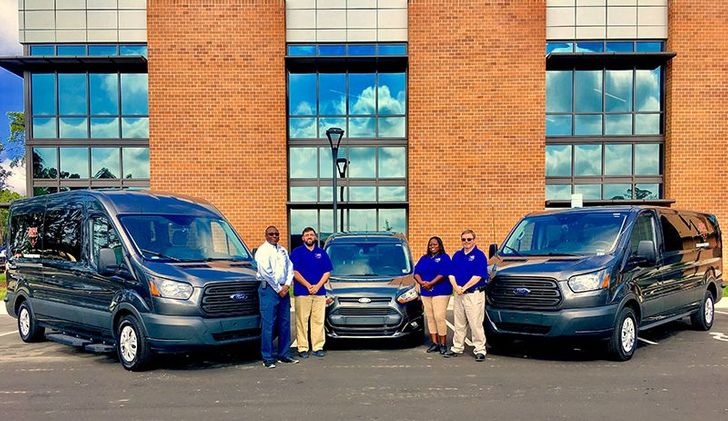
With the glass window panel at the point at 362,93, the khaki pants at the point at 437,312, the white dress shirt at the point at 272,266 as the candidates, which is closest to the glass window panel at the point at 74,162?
the glass window panel at the point at 362,93

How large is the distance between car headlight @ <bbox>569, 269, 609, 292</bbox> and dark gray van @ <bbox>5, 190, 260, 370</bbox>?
4.13 meters

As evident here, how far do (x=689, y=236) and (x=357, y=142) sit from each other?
10535 millimetres

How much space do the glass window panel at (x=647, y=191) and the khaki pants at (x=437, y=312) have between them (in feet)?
41.9

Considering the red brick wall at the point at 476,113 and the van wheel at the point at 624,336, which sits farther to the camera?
the red brick wall at the point at 476,113

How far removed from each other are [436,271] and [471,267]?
0.55m

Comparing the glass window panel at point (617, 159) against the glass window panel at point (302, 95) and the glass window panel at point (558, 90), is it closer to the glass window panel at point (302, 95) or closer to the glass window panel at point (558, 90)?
the glass window panel at point (558, 90)

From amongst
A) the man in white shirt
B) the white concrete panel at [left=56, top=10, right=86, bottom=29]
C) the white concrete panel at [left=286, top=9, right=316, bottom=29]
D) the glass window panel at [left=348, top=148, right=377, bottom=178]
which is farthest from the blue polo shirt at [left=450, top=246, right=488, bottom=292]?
the white concrete panel at [left=56, top=10, right=86, bottom=29]

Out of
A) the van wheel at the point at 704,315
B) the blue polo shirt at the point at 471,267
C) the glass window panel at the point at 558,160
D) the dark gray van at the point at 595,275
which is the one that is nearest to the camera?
the dark gray van at the point at 595,275

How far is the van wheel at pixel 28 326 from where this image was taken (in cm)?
845

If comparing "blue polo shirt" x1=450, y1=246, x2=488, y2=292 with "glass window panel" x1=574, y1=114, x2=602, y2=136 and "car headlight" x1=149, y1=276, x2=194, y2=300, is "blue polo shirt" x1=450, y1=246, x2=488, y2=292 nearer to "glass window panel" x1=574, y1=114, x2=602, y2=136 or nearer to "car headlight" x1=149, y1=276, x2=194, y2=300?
"car headlight" x1=149, y1=276, x2=194, y2=300

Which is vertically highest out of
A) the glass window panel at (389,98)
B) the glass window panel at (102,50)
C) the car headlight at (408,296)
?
the glass window panel at (102,50)

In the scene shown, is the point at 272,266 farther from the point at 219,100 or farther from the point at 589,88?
the point at 589,88

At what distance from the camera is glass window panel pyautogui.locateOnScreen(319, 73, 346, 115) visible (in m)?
17.3

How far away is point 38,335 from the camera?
28.5 ft
